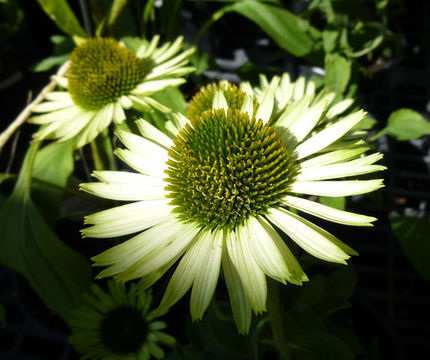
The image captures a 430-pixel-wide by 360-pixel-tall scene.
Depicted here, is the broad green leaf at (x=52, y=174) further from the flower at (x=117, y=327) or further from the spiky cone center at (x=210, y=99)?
the spiky cone center at (x=210, y=99)

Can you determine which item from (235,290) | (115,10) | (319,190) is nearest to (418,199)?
(319,190)

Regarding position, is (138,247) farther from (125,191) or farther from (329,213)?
(329,213)

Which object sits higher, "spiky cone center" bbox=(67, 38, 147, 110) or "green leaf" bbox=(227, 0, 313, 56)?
"green leaf" bbox=(227, 0, 313, 56)

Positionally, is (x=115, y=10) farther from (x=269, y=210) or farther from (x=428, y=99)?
(x=428, y=99)

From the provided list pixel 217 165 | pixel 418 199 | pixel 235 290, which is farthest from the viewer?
pixel 418 199

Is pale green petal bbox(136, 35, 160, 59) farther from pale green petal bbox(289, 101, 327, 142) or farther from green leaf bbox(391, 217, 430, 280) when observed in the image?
green leaf bbox(391, 217, 430, 280)

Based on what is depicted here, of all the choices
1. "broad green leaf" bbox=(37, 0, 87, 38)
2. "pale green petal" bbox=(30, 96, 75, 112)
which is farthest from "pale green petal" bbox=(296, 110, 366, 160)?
"broad green leaf" bbox=(37, 0, 87, 38)

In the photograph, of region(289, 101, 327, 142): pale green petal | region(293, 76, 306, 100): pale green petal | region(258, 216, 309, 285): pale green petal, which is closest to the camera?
region(258, 216, 309, 285): pale green petal
